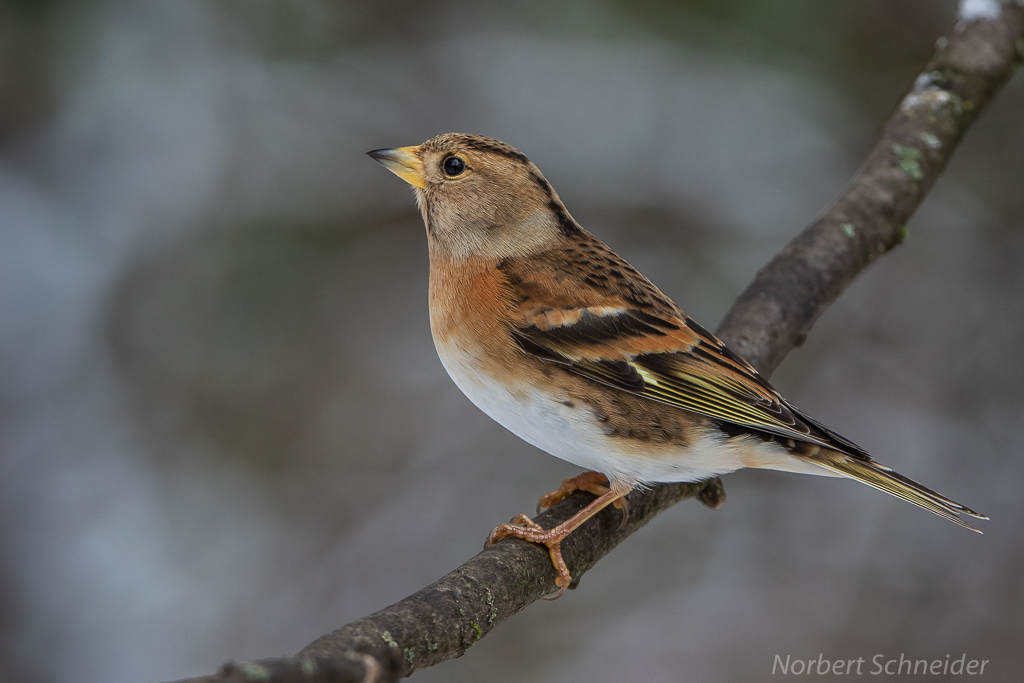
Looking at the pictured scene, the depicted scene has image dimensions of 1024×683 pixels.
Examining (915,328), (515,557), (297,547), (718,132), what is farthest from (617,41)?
(515,557)

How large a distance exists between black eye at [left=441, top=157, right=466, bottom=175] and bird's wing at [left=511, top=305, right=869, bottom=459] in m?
0.69

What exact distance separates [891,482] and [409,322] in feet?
10.6

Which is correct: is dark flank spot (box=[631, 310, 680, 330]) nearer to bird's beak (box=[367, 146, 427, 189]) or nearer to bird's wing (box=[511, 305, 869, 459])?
bird's wing (box=[511, 305, 869, 459])

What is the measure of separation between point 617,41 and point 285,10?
2.13m

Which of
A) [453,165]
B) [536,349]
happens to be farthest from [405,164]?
[536,349]

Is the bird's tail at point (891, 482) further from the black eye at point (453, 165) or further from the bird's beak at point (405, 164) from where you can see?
the bird's beak at point (405, 164)

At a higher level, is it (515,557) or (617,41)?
(617,41)

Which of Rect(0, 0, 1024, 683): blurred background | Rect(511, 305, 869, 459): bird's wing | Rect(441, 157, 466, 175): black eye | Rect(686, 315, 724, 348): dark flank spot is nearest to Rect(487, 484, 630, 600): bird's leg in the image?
Rect(511, 305, 869, 459): bird's wing

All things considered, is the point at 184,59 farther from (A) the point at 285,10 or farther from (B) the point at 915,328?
(B) the point at 915,328

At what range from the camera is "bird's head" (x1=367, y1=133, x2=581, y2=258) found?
2.85m

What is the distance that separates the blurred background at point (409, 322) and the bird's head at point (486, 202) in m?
2.00

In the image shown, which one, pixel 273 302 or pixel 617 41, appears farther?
pixel 617 41

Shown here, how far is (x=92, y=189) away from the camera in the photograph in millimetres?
4707

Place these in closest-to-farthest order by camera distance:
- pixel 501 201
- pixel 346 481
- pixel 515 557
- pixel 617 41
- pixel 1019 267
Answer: pixel 515 557 → pixel 501 201 → pixel 346 481 → pixel 1019 267 → pixel 617 41
